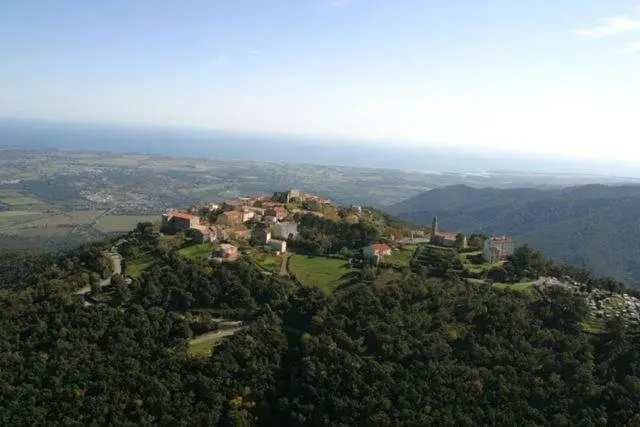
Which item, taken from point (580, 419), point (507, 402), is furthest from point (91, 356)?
point (580, 419)

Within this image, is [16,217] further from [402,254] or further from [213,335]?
[213,335]

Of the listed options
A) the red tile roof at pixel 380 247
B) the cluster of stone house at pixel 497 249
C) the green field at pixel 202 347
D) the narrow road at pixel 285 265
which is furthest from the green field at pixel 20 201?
the cluster of stone house at pixel 497 249

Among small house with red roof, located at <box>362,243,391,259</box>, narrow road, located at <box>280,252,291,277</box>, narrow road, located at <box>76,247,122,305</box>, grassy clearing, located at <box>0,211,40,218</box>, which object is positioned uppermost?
small house with red roof, located at <box>362,243,391,259</box>

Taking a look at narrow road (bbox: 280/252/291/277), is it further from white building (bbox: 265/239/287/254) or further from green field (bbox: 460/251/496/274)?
green field (bbox: 460/251/496/274)

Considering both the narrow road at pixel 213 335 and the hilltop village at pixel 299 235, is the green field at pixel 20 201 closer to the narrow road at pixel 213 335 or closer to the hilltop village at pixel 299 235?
the hilltop village at pixel 299 235

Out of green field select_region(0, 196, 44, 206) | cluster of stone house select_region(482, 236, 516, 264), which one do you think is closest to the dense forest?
cluster of stone house select_region(482, 236, 516, 264)
